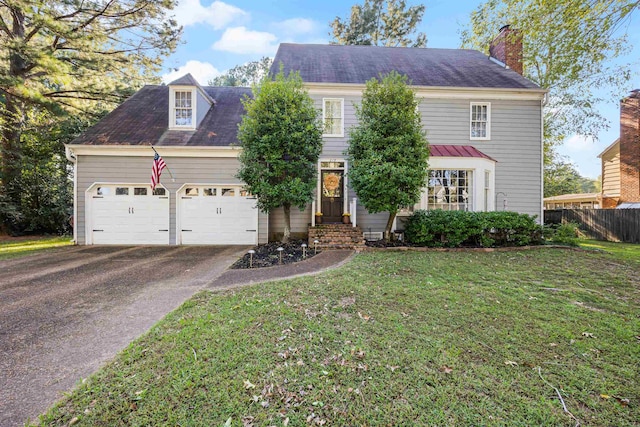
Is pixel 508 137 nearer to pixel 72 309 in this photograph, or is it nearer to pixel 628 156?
pixel 628 156

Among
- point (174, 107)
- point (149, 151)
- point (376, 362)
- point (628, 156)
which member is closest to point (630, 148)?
point (628, 156)

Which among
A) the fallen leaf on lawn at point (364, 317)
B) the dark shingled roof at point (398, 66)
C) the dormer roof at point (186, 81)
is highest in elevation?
the dark shingled roof at point (398, 66)

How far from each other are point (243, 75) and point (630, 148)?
102ft

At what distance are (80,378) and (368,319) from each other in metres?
2.97

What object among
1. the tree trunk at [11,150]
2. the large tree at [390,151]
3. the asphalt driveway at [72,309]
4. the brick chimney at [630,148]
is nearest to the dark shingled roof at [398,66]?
the large tree at [390,151]

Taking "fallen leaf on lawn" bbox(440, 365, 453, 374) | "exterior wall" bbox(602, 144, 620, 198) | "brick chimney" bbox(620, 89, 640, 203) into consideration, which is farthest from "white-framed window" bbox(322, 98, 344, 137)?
"exterior wall" bbox(602, 144, 620, 198)

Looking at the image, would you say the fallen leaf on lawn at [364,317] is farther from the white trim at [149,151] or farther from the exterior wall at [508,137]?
the exterior wall at [508,137]

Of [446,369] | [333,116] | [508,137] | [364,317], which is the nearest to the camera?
[446,369]

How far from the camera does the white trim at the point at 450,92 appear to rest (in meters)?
10.1

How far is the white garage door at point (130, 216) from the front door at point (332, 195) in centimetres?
572

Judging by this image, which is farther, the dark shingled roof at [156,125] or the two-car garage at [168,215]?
the dark shingled roof at [156,125]

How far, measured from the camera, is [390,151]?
312 inches

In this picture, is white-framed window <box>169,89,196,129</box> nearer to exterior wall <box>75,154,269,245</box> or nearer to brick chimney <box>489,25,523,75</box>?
exterior wall <box>75,154,269,245</box>

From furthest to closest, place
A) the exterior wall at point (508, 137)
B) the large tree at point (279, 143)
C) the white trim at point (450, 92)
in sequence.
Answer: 1. the exterior wall at point (508, 137)
2. the white trim at point (450, 92)
3. the large tree at point (279, 143)
